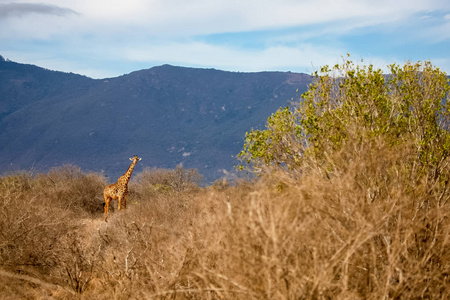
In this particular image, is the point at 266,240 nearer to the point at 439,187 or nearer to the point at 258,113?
the point at 439,187

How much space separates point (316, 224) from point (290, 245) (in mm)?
A: 2139

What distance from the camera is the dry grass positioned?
5.30 meters

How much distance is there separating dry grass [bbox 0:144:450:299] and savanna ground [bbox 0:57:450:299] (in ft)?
0.11

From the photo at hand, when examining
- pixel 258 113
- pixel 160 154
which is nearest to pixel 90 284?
pixel 160 154

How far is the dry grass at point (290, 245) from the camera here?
5.30 meters

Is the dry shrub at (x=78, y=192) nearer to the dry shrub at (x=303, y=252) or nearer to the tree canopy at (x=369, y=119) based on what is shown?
the tree canopy at (x=369, y=119)

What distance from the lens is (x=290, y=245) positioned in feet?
16.5

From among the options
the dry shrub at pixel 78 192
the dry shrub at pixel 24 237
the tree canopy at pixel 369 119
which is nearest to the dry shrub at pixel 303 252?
the tree canopy at pixel 369 119

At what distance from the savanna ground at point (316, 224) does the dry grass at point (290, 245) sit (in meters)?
0.04

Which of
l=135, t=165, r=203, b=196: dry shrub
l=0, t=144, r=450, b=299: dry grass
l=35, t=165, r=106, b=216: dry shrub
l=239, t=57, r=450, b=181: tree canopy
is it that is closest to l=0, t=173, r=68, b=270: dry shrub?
l=0, t=144, r=450, b=299: dry grass

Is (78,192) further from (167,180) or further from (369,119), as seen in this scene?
(369,119)

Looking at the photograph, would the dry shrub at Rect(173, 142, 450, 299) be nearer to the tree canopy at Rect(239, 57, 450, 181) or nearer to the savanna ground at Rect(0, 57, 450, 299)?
the savanna ground at Rect(0, 57, 450, 299)

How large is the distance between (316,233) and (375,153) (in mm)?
2874

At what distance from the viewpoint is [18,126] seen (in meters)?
192
